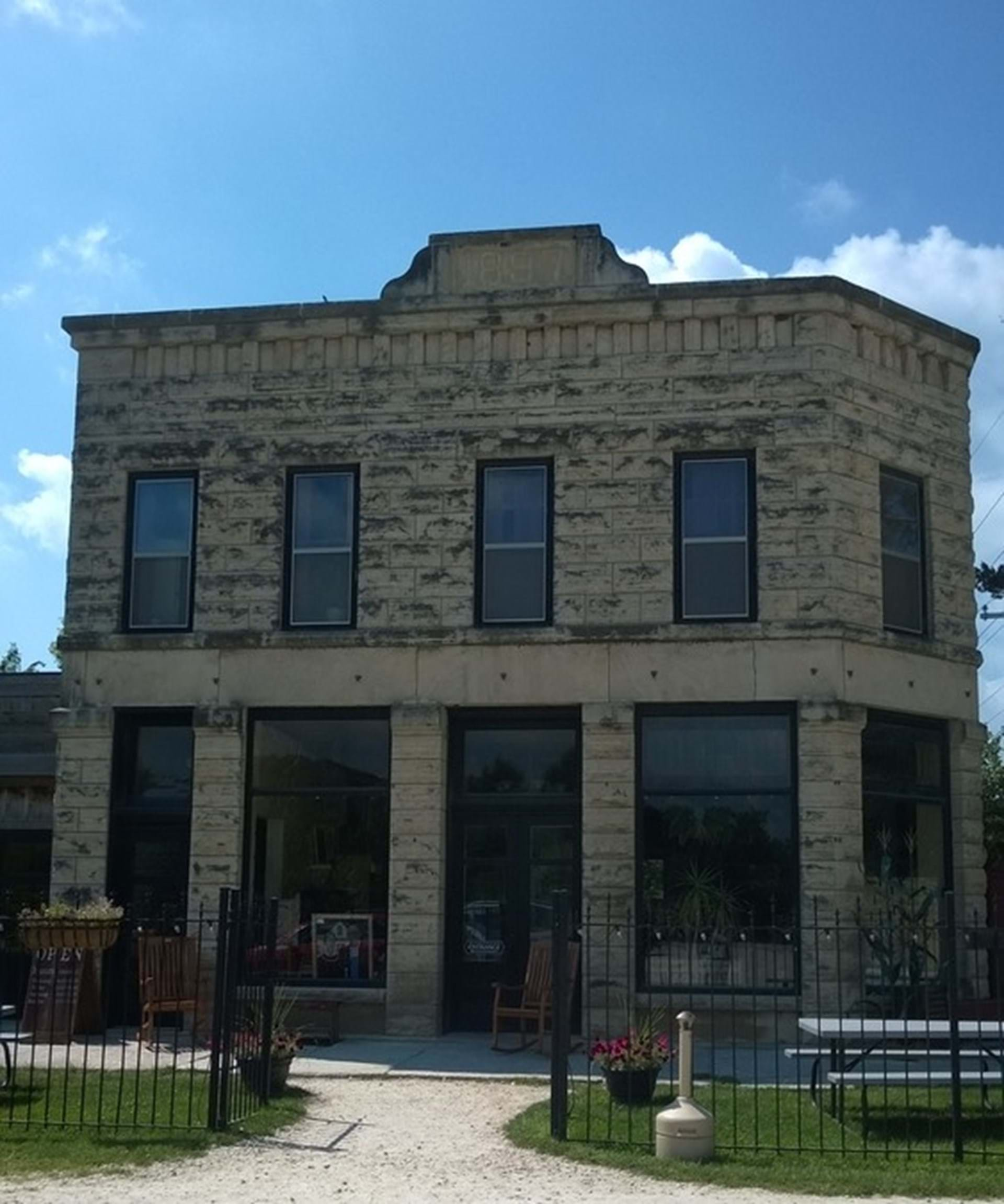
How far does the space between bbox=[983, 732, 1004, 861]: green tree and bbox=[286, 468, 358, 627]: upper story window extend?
1077 centimetres

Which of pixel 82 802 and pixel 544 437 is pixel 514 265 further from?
pixel 82 802

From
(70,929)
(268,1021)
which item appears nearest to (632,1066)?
(268,1021)

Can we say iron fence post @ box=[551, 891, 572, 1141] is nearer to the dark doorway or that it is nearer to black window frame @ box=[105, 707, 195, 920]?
the dark doorway

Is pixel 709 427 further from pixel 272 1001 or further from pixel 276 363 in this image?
pixel 272 1001

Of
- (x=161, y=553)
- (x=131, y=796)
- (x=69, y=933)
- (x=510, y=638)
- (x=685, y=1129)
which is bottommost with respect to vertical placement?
(x=685, y=1129)

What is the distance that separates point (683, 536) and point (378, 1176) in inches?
345

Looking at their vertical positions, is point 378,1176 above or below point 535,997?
below

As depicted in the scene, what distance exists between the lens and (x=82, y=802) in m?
17.7

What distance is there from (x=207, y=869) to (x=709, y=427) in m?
7.06

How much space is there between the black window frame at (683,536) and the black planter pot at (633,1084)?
237 inches

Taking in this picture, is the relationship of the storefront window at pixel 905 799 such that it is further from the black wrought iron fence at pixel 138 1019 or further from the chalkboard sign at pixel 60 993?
the chalkboard sign at pixel 60 993

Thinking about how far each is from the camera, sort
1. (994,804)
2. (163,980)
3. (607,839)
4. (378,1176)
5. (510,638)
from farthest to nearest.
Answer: (994,804)
(510,638)
(607,839)
(163,980)
(378,1176)

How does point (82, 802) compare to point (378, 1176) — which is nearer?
point (378, 1176)

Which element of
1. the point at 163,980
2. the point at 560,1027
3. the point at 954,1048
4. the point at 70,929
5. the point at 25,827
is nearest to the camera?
the point at 954,1048
